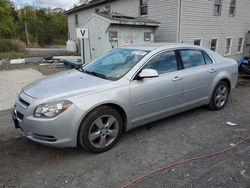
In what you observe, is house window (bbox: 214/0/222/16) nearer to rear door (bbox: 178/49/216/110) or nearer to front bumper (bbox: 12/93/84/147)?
rear door (bbox: 178/49/216/110)

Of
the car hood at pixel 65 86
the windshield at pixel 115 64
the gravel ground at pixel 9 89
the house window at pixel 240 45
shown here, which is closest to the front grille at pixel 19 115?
the car hood at pixel 65 86

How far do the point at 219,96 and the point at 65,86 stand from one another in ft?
11.3

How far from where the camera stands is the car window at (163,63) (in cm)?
358

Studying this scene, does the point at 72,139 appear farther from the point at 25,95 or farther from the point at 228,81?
the point at 228,81

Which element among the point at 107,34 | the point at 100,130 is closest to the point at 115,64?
the point at 100,130

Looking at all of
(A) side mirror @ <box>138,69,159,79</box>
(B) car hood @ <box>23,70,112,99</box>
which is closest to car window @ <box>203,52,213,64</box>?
(A) side mirror @ <box>138,69,159,79</box>

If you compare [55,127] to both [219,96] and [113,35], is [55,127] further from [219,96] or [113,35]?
[113,35]

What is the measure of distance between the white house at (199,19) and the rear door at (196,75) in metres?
6.68

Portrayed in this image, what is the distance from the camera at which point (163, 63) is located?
12.3 ft

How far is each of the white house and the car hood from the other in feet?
27.5

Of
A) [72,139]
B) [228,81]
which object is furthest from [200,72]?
[72,139]

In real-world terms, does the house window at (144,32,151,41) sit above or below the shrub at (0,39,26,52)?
above

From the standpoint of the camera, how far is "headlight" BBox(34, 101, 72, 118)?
Answer: 2.72 m

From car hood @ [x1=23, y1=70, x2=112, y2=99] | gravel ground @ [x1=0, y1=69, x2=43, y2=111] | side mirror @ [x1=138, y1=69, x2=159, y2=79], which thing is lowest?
gravel ground @ [x1=0, y1=69, x2=43, y2=111]
